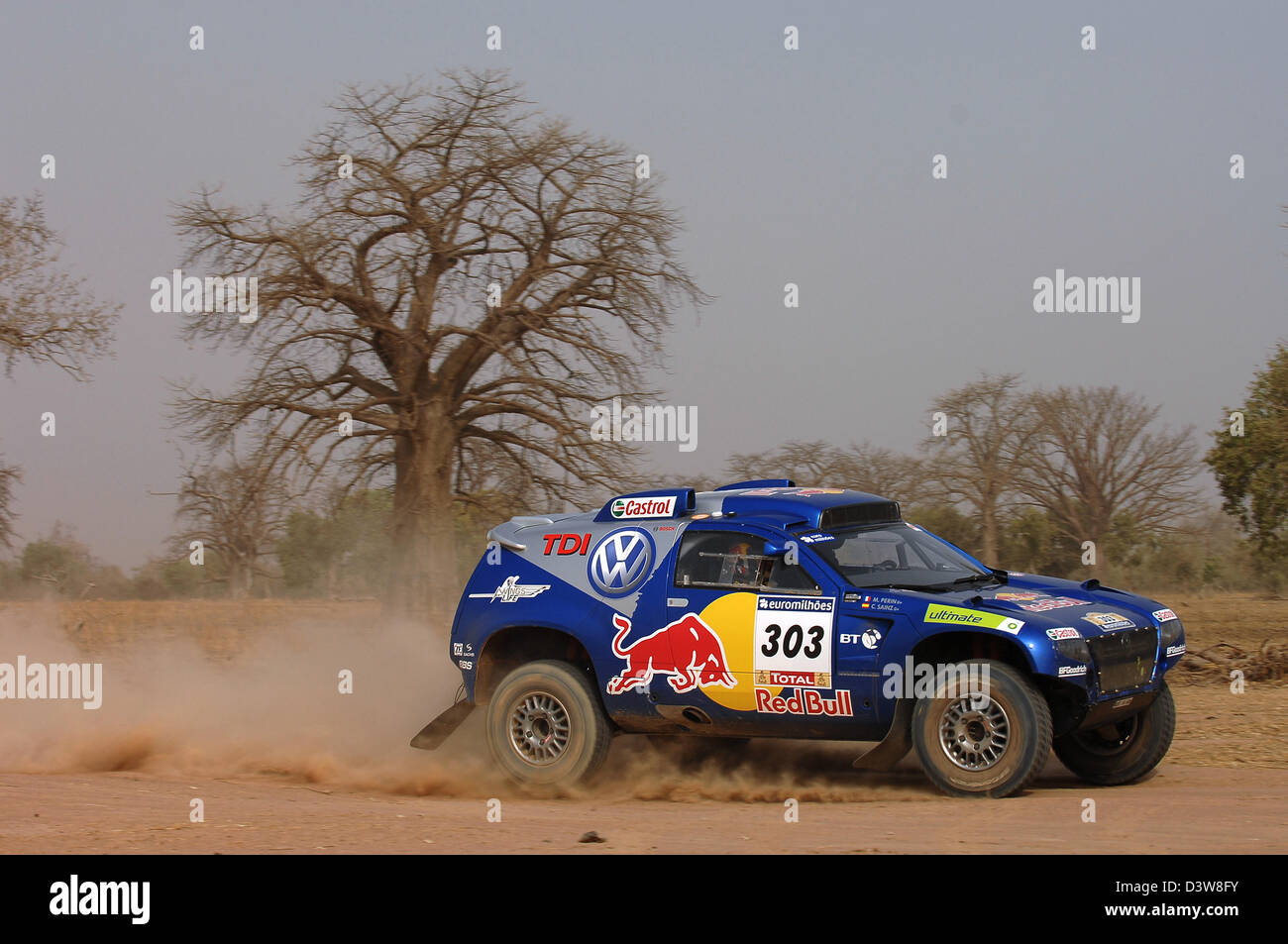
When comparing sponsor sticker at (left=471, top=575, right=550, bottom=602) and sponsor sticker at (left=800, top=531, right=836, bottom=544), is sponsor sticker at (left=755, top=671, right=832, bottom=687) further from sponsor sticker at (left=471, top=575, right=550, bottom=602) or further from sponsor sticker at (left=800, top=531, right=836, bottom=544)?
sponsor sticker at (left=471, top=575, right=550, bottom=602)

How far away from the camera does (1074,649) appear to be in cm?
769

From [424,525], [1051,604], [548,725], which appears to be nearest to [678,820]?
[548,725]

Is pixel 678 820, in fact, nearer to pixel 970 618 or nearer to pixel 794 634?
pixel 794 634

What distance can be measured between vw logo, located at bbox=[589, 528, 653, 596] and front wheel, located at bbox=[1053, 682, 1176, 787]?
10.3 feet

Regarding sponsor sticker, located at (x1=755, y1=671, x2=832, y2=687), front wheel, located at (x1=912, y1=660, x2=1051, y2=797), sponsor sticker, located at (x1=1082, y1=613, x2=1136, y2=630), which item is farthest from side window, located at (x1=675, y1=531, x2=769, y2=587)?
sponsor sticker, located at (x1=1082, y1=613, x2=1136, y2=630)

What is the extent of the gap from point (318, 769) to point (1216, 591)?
36.1m

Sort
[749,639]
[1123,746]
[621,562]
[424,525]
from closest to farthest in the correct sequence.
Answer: [749,639] < [1123,746] < [621,562] < [424,525]

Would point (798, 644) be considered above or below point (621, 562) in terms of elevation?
below

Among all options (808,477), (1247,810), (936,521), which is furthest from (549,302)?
Answer: (1247,810)

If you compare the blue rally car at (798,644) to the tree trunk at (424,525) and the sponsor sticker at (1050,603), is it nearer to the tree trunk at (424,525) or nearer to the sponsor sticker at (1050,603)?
the sponsor sticker at (1050,603)

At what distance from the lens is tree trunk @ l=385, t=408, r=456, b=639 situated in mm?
21781

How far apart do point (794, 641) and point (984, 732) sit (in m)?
1.34

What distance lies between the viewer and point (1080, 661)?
7.70 metres

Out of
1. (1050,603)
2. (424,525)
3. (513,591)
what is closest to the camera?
(1050,603)
